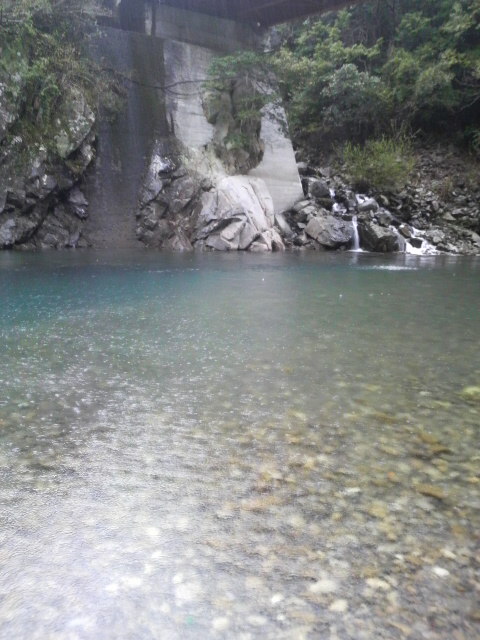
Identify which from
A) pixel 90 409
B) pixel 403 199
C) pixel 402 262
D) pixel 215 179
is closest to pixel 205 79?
pixel 215 179

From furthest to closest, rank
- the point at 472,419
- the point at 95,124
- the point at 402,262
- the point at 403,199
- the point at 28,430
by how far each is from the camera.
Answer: the point at 403,199
the point at 95,124
the point at 402,262
the point at 472,419
the point at 28,430

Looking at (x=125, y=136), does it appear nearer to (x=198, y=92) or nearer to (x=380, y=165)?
(x=198, y=92)

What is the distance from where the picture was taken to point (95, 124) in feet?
47.1

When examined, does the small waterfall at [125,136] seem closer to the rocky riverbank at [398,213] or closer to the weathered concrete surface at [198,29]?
the weathered concrete surface at [198,29]

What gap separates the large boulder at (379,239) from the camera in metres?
14.6

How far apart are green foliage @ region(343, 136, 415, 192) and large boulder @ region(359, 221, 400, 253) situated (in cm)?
338

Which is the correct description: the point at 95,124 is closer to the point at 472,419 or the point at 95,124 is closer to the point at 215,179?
the point at 215,179

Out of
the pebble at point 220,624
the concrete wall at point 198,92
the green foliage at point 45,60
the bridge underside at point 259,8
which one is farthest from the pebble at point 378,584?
the bridge underside at point 259,8

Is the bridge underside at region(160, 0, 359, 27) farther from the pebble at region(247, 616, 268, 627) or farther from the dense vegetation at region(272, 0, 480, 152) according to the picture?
the pebble at region(247, 616, 268, 627)

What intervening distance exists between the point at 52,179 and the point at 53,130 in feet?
4.26

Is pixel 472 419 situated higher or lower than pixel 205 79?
lower

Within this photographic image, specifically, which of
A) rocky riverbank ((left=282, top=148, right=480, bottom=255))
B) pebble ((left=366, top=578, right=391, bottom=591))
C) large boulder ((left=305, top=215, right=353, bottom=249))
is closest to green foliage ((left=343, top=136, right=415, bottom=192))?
rocky riverbank ((left=282, top=148, right=480, bottom=255))

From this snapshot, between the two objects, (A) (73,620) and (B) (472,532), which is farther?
(B) (472,532)

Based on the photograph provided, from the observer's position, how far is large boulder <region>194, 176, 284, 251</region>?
14492 mm
